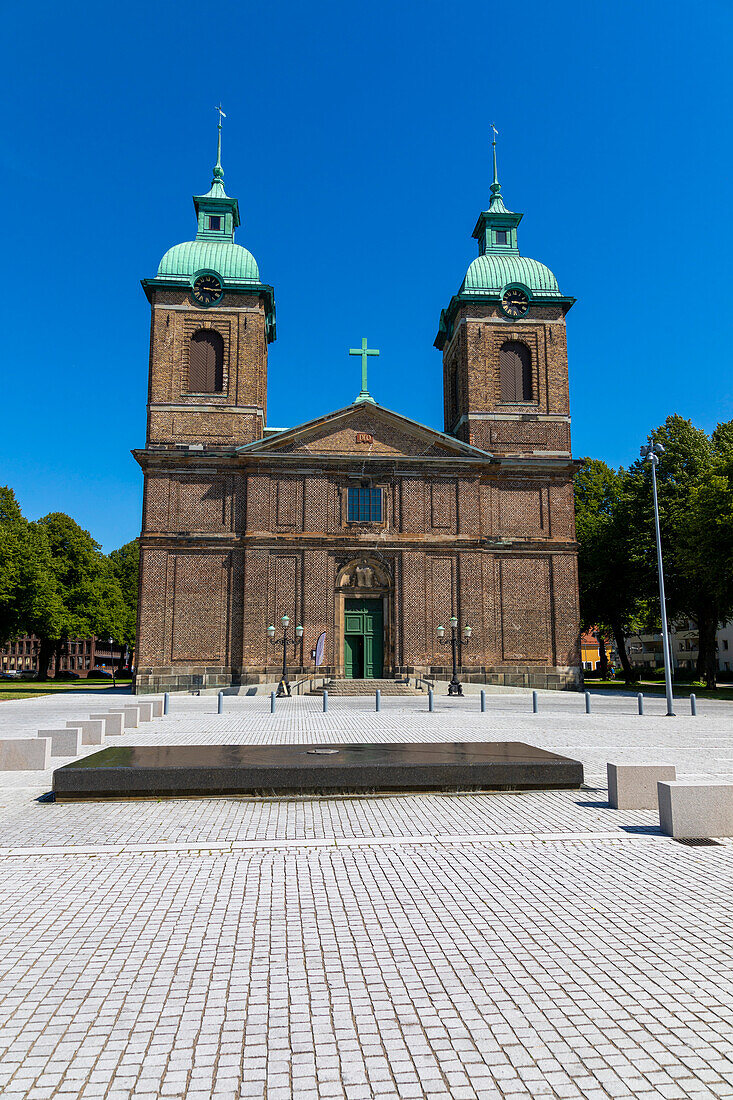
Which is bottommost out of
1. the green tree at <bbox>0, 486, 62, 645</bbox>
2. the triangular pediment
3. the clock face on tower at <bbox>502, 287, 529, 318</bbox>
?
the green tree at <bbox>0, 486, 62, 645</bbox>

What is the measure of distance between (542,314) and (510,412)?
6.21 meters

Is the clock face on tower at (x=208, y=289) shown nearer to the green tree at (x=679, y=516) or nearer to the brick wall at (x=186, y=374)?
the brick wall at (x=186, y=374)

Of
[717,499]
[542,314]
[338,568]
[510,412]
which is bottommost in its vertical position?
[338,568]

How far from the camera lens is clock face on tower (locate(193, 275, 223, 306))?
136 feet

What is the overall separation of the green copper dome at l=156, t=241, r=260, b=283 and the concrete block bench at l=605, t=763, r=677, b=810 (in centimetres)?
3782

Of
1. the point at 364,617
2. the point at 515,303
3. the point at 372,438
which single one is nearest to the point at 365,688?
the point at 364,617

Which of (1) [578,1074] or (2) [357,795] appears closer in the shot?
(1) [578,1074]

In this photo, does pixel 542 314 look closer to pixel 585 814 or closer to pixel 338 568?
pixel 338 568

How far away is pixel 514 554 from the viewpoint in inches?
1608

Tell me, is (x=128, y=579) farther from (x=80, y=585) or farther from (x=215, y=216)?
(x=215, y=216)

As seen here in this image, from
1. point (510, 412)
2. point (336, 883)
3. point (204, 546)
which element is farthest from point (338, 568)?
point (336, 883)

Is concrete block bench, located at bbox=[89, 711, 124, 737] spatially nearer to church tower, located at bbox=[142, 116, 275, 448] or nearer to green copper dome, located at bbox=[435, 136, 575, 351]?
church tower, located at bbox=[142, 116, 275, 448]

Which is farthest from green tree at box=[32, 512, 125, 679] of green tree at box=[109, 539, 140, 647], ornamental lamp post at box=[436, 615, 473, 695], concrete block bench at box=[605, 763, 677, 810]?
concrete block bench at box=[605, 763, 677, 810]

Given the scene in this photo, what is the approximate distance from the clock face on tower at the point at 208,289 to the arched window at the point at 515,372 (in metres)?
16.2
